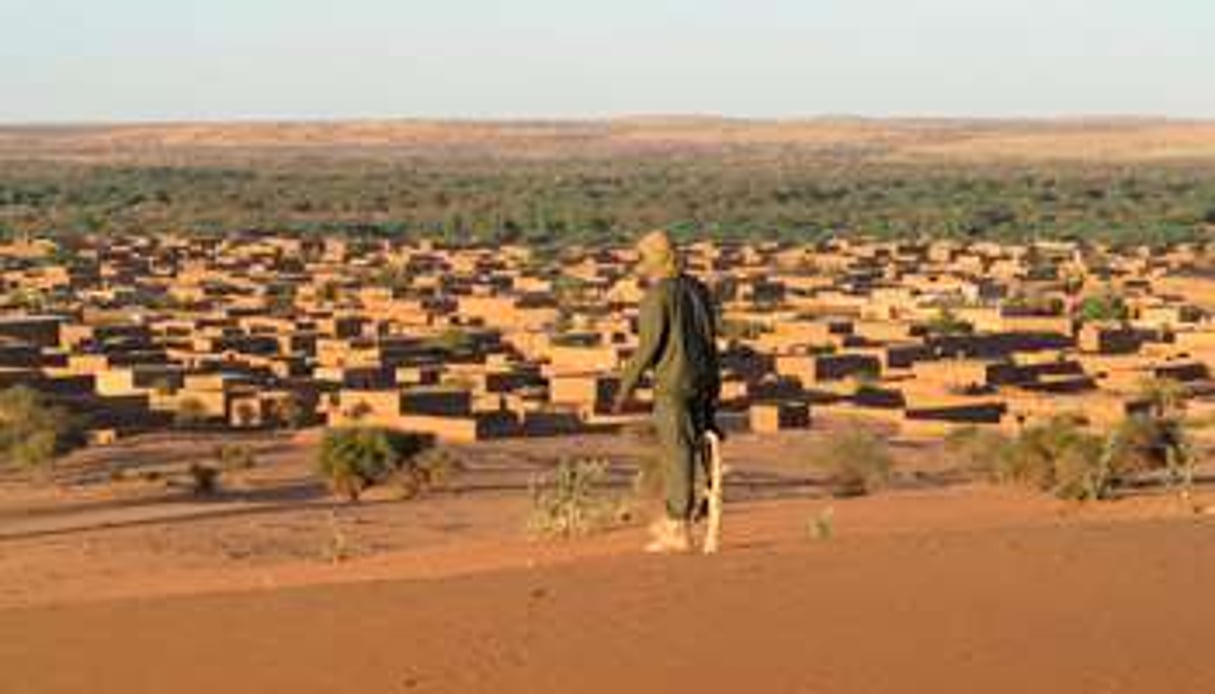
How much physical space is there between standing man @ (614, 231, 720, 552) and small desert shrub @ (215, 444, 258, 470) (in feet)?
61.5

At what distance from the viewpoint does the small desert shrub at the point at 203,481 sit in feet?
94.5

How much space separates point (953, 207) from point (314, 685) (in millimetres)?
107148

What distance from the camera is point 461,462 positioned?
3031 centimetres

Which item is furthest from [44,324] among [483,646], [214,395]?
[483,646]

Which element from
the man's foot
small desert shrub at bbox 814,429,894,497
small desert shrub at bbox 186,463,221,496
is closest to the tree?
small desert shrub at bbox 814,429,894,497

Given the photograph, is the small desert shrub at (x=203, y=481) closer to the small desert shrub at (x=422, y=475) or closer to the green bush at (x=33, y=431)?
the small desert shrub at (x=422, y=475)

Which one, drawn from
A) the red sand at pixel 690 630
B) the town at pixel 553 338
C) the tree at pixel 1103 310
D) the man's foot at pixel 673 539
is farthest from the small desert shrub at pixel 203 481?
the tree at pixel 1103 310

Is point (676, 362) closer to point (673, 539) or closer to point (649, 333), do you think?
point (649, 333)

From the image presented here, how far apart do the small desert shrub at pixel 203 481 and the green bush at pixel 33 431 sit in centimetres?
290

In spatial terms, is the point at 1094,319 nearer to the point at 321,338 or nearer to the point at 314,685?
the point at 321,338

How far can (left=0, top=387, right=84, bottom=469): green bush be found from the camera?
103 feet

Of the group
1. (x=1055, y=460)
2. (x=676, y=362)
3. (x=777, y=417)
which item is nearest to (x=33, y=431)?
(x=777, y=417)

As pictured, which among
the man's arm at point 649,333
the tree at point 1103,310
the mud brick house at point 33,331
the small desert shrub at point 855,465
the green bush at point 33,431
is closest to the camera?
the man's arm at point 649,333

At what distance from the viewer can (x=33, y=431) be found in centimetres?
3166
